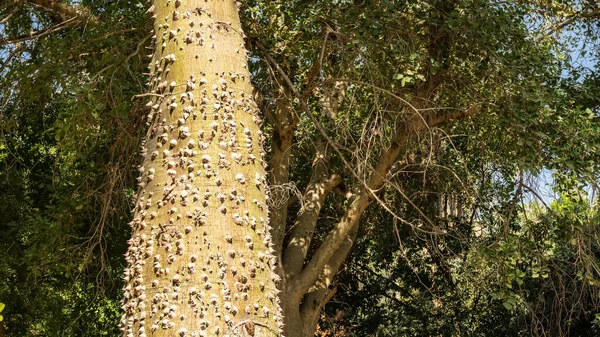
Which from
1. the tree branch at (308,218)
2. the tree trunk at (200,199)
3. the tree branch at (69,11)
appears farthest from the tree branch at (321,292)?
the tree trunk at (200,199)

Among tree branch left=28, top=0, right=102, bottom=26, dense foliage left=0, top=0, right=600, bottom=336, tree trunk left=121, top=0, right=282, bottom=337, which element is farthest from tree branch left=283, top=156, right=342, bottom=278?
tree trunk left=121, top=0, right=282, bottom=337

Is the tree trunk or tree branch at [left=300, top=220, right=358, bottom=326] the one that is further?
tree branch at [left=300, top=220, right=358, bottom=326]

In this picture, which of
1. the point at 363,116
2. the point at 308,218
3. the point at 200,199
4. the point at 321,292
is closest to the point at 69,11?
the point at 363,116

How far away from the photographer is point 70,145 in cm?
568

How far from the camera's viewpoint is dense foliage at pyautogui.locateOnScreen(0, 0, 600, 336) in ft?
18.6

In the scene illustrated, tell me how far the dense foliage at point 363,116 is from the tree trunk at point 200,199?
5.10 ft

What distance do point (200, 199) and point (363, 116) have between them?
4.82 metres

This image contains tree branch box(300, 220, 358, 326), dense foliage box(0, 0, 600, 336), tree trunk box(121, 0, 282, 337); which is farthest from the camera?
tree branch box(300, 220, 358, 326)

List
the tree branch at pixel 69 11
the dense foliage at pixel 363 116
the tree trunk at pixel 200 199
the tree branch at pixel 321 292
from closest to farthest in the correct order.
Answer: the tree trunk at pixel 200 199
the dense foliage at pixel 363 116
the tree branch at pixel 69 11
the tree branch at pixel 321 292

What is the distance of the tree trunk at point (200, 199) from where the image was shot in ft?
8.91

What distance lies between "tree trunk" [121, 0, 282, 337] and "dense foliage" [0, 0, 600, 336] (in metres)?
1.55

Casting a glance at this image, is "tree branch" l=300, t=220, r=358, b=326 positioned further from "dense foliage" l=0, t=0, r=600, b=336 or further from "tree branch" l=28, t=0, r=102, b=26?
"tree branch" l=28, t=0, r=102, b=26

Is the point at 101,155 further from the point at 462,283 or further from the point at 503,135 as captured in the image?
the point at 462,283

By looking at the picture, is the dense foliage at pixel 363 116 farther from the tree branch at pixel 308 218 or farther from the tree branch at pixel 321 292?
the tree branch at pixel 321 292
